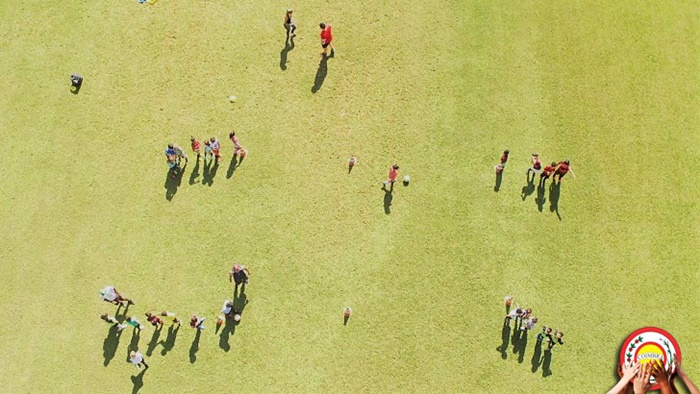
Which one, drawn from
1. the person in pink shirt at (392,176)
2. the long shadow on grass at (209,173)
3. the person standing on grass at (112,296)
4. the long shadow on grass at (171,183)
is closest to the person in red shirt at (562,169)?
the person in pink shirt at (392,176)

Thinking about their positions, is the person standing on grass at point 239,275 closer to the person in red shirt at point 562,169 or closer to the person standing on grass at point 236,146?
the person standing on grass at point 236,146

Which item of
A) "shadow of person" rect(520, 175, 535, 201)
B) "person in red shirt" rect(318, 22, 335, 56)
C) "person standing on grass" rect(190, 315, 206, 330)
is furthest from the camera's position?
"person in red shirt" rect(318, 22, 335, 56)

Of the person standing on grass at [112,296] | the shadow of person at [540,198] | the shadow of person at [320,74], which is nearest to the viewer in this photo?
the person standing on grass at [112,296]

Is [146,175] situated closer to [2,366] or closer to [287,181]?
[287,181]

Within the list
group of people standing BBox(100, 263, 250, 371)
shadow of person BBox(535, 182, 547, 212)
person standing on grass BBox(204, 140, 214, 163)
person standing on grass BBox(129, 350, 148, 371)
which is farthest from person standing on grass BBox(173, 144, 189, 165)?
shadow of person BBox(535, 182, 547, 212)

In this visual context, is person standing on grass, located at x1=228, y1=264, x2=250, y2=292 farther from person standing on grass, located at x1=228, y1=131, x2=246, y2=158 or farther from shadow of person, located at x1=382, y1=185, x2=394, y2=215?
shadow of person, located at x1=382, y1=185, x2=394, y2=215

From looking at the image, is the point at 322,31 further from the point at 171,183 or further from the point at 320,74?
the point at 171,183

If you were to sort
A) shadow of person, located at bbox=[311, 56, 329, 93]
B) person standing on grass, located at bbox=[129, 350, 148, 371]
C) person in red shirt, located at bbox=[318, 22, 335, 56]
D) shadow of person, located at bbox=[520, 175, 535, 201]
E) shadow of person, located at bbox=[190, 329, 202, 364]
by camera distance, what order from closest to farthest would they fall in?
person standing on grass, located at bbox=[129, 350, 148, 371]
shadow of person, located at bbox=[190, 329, 202, 364]
shadow of person, located at bbox=[520, 175, 535, 201]
person in red shirt, located at bbox=[318, 22, 335, 56]
shadow of person, located at bbox=[311, 56, 329, 93]
